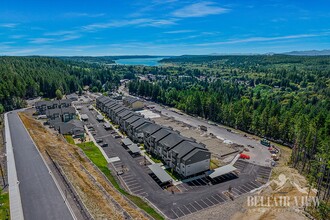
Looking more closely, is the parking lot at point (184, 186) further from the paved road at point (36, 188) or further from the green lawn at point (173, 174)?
the paved road at point (36, 188)

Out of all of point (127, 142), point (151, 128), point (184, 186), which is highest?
point (151, 128)

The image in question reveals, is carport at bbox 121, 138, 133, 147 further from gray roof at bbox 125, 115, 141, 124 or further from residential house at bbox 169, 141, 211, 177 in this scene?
residential house at bbox 169, 141, 211, 177

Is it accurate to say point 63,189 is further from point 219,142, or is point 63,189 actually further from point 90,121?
point 90,121

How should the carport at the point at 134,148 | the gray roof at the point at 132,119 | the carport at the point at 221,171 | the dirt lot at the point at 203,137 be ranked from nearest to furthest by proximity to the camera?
the carport at the point at 221,171, the carport at the point at 134,148, the dirt lot at the point at 203,137, the gray roof at the point at 132,119

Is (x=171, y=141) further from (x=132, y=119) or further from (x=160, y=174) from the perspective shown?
(x=132, y=119)

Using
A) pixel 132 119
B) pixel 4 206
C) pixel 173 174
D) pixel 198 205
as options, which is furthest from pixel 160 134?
pixel 4 206

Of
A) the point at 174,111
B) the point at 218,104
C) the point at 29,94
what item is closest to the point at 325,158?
the point at 218,104

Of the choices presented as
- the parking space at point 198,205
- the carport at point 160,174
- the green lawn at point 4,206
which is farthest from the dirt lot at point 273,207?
the green lawn at point 4,206
